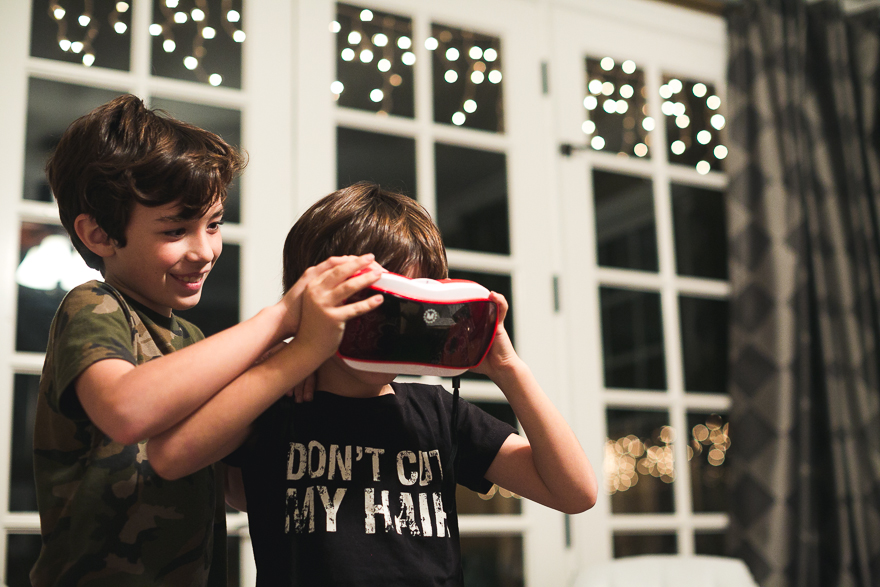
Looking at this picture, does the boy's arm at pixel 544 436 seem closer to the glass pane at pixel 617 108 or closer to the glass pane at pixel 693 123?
the glass pane at pixel 617 108

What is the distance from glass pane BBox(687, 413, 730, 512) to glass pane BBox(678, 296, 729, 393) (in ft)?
0.40

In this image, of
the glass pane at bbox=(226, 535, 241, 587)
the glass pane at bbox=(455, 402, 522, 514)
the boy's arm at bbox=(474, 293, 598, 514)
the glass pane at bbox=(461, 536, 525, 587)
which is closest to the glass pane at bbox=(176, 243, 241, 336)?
the glass pane at bbox=(226, 535, 241, 587)

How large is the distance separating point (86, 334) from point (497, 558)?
1621 millimetres

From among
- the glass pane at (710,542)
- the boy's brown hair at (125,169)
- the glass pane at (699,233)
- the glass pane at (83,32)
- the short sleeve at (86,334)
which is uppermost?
the glass pane at (83,32)

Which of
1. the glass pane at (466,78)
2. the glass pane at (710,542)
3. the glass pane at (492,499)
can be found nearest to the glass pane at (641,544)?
the glass pane at (710,542)

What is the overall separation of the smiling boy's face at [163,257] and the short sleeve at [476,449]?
1.22 ft

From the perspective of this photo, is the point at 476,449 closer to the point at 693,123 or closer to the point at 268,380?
the point at 268,380

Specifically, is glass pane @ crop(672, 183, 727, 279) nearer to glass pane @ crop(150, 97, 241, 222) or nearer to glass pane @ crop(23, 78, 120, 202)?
glass pane @ crop(150, 97, 241, 222)

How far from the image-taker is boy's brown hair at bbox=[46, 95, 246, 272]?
874 mm

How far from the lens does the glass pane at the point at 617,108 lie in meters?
2.48

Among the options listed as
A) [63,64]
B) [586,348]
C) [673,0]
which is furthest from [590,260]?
[63,64]

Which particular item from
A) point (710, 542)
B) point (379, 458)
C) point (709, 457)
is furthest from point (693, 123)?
point (379, 458)

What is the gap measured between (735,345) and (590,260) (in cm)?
56

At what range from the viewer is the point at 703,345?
2.59 metres
